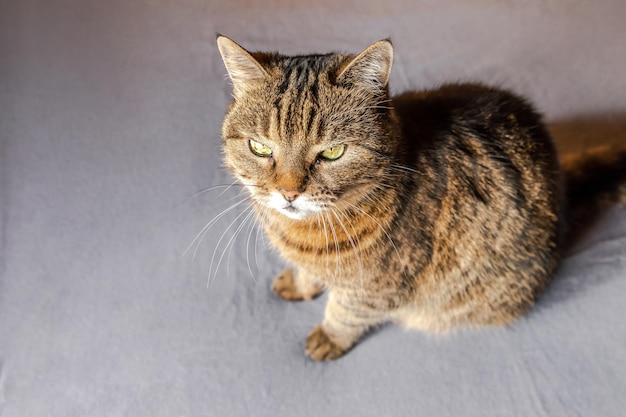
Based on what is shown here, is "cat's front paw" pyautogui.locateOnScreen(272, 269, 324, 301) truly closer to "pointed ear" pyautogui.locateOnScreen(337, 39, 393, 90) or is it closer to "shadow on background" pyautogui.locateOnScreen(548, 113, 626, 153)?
"pointed ear" pyautogui.locateOnScreen(337, 39, 393, 90)

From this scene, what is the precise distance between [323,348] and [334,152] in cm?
50

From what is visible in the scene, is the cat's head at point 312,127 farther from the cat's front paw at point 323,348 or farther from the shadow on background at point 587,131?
the shadow on background at point 587,131

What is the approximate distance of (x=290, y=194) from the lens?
0.91 m

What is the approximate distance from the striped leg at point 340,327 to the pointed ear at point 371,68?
456 millimetres

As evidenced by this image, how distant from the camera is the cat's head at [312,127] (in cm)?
90

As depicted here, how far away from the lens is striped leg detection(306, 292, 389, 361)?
1.12 metres

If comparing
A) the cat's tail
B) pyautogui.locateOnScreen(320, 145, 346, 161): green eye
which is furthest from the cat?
the cat's tail

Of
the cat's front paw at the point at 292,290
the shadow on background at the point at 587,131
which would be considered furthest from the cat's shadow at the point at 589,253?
the cat's front paw at the point at 292,290

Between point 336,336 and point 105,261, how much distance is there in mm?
634

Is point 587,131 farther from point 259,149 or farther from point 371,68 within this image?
point 259,149

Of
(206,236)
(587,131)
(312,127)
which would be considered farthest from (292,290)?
(587,131)

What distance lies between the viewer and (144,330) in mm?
1232

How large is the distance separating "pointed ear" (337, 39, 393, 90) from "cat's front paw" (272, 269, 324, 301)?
0.56 m

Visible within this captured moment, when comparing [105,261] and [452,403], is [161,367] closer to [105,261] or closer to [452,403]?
[105,261]
